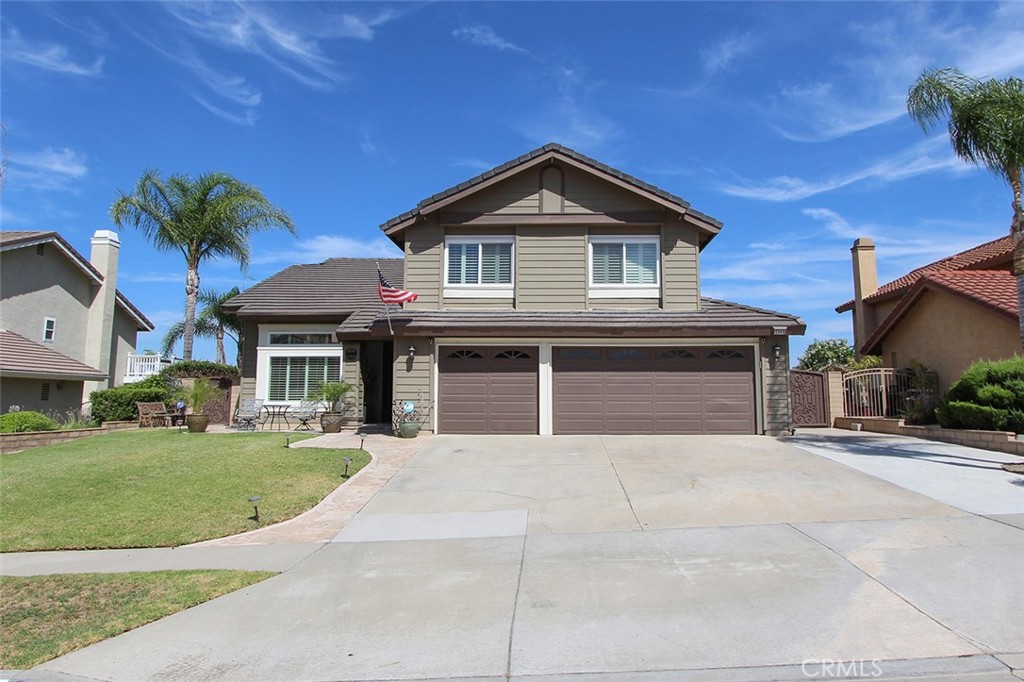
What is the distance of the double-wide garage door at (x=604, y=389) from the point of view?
53.4 ft

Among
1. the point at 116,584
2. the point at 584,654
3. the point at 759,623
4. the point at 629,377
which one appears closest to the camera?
the point at 584,654

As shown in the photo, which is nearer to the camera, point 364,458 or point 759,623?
point 759,623

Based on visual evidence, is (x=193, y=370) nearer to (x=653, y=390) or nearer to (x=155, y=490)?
(x=155, y=490)

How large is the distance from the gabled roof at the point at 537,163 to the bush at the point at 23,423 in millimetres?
10934

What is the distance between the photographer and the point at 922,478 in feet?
33.8

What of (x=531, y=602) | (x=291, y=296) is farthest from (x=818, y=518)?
(x=291, y=296)

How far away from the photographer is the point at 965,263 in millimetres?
22203

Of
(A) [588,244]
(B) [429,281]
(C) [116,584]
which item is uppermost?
(A) [588,244]

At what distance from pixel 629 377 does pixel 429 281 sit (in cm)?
600

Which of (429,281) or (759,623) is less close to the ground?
(429,281)

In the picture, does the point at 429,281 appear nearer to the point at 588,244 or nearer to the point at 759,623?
the point at 588,244

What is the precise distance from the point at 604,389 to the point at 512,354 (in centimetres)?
255

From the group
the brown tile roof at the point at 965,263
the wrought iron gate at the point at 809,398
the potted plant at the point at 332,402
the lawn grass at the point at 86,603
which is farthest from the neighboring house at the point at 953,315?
the lawn grass at the point at 86,603

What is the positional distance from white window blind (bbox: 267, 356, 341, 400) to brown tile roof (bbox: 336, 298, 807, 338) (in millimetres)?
3774
